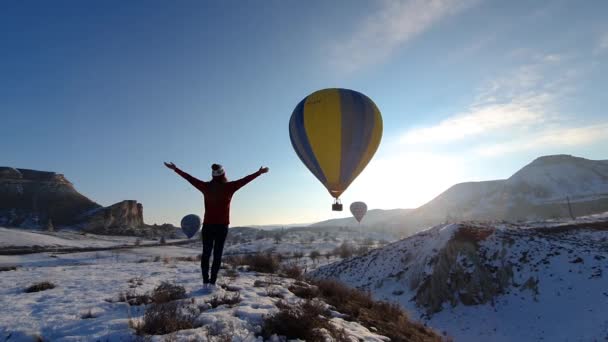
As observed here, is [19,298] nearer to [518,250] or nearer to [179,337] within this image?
[179,337]

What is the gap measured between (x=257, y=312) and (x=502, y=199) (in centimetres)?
14690

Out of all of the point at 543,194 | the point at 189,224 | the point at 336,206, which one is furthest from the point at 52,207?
the point at 543,194

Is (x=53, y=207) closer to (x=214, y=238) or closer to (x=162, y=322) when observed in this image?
(x=214, y=238)

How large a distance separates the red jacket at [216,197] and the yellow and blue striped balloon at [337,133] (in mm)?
9836

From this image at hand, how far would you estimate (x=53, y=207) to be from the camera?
8869cm

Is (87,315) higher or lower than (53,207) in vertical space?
lower

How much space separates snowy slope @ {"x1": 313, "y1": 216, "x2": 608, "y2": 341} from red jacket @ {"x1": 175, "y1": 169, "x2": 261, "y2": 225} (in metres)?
10.8

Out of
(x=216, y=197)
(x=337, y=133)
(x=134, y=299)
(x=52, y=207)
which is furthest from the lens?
(x=52, y=207)

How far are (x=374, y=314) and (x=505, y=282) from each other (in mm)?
10310

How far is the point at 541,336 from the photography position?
11305mm

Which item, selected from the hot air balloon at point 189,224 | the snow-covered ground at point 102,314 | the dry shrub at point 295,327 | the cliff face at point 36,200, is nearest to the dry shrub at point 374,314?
the snow-covered ground at point 102,314

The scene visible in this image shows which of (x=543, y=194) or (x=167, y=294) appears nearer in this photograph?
(x=167, y=294)

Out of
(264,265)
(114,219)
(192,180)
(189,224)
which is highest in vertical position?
(114,219)

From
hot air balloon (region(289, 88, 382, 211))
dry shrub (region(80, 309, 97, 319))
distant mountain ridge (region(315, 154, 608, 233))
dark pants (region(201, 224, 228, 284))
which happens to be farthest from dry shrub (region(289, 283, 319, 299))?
distant mountain ridge (region(315, 154, 608, 233))
